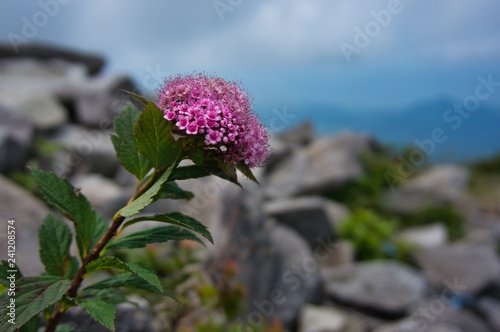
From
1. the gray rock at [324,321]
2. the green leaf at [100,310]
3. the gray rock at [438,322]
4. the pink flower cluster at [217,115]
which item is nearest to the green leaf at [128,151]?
the pink flower cluster at [217,115]

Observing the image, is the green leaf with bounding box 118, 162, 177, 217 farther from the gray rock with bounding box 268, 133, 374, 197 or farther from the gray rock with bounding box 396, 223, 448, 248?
the gray rock with bounding box 396, 223, 448, 248

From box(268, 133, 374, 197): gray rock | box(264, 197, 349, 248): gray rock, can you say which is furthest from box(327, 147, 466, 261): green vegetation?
box(264, 197, 349, 248): gray rock

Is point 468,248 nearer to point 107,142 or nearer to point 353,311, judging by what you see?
point 353,311

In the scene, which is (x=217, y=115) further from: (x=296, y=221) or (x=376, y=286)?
(x=296, y=221)

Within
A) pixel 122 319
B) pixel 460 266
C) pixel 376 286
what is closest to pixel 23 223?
pixel 122 319

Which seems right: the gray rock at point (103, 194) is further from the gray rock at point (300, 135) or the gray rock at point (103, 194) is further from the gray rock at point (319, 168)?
the gray rock at point (300, 135)
